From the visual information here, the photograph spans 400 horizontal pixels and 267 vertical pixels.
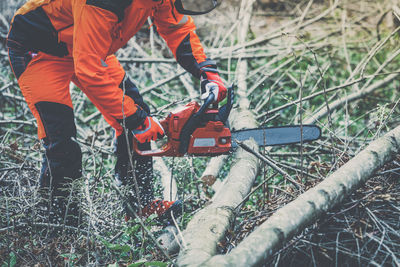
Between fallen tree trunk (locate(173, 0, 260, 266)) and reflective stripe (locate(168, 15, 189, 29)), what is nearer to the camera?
fallen tree trunk (locate(173, 0, 260, 266))

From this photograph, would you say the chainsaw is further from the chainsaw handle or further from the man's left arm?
the man's left arm

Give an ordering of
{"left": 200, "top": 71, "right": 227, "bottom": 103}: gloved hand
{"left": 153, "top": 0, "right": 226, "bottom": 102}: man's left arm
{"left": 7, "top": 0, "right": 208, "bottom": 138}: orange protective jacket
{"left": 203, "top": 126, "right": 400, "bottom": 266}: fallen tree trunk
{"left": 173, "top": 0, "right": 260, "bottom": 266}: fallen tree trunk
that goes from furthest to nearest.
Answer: {"left": 153, "top": 0, "right": 226, "bottom": 102}: man's left arm
{"left": 200, "top": 71, "right": 227, "bottom": 103}: gloved hand
{"left": 7, "top": 0, "right": 208, "bottom": 138}: orange protective jacket
{"left": 173, "top": 0, "right": 260, "bottom": 266}: fallen tree trunk
{"left": 203, "top": 126, "right": 400, "bottom": 266}: fallen tree trunk

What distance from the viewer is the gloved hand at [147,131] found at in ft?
7.71

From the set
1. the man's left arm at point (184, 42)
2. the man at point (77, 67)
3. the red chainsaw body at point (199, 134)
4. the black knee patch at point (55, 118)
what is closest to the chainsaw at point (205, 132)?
the red chainsaw body at point (199, 134)

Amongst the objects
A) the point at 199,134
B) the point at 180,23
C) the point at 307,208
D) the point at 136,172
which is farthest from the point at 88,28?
the point at 307,208

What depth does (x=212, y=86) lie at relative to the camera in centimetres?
247

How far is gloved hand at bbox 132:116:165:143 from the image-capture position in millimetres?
2350

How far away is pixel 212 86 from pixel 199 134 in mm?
358

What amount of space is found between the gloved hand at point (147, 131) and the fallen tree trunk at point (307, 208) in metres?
1.12

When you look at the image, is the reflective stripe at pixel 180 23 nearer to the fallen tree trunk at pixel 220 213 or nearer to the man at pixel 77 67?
the man at pixel 77 67

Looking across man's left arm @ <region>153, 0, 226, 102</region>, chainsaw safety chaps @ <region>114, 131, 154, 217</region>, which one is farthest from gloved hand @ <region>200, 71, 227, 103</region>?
chainsaw safety chaps @ <region>114, 131, 154, 217</region>

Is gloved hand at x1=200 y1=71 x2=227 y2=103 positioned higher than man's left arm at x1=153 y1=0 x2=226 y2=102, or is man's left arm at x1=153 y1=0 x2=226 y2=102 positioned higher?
man's left arm at x1=153 y1=0 x2=226 y2=102

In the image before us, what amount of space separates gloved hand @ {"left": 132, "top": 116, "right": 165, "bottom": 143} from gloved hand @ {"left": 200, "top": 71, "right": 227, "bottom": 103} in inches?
15.3

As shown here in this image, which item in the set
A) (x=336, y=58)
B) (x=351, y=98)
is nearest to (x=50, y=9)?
(x=351, y=98)
